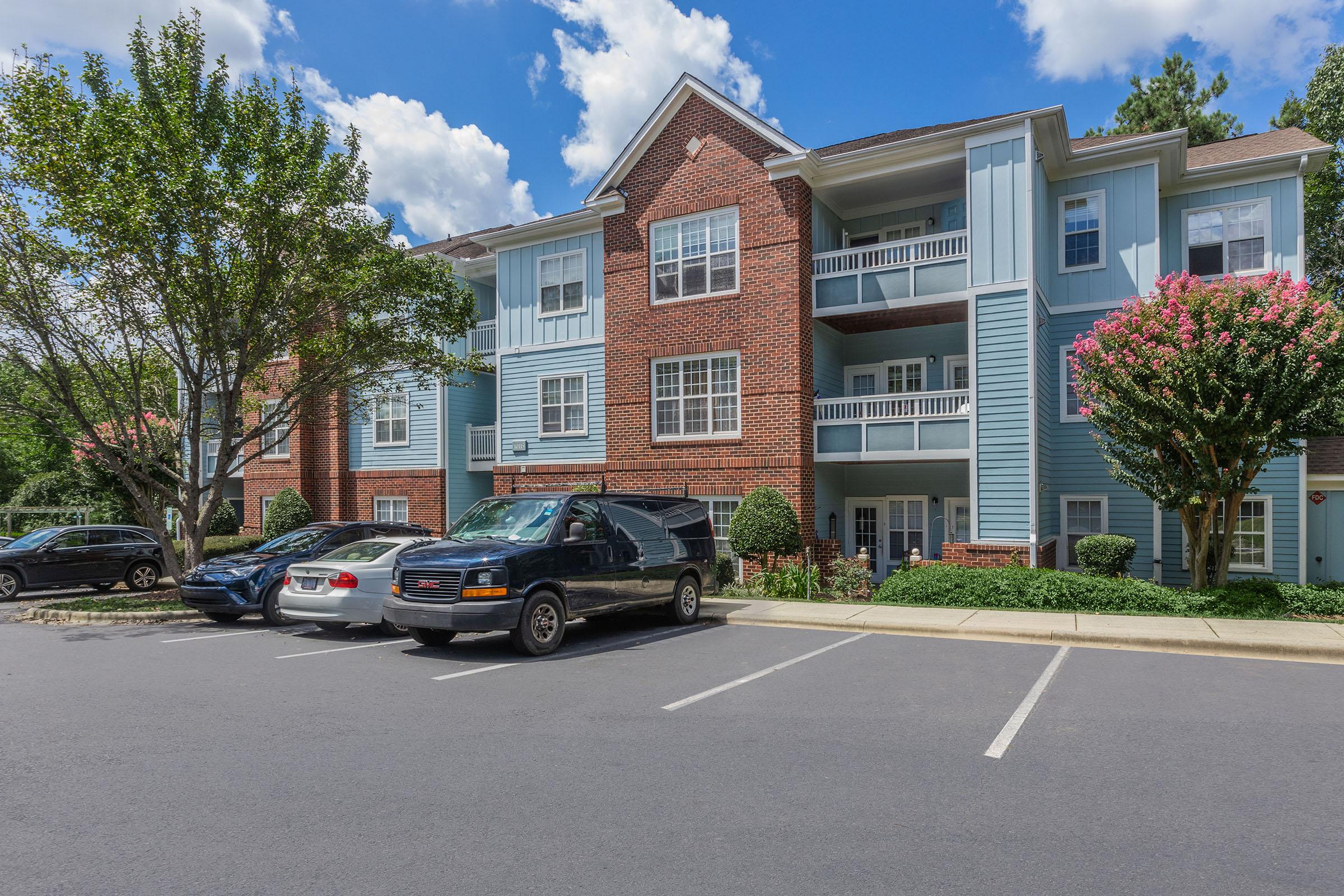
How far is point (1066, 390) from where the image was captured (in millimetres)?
17469

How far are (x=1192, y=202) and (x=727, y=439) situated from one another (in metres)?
11.1

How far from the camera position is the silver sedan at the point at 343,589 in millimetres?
11164

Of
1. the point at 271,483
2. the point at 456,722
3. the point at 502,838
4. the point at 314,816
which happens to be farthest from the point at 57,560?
the point at 502,838

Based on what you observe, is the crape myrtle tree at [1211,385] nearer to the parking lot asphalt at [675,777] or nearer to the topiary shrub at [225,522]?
the parking lot asphalt at [675,777]

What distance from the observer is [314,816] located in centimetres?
483

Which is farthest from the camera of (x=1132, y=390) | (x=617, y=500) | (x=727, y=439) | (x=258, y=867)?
(x=727, y=439)

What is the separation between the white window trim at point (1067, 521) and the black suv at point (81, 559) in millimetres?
18373

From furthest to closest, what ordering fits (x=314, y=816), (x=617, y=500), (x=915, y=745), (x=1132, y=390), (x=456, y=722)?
(x=1132, y=390)
(x=617, y=500)
(x=456, y=722)
(x=915, y=745)
(x=314, y=816)

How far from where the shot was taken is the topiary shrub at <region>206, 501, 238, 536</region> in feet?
91.1

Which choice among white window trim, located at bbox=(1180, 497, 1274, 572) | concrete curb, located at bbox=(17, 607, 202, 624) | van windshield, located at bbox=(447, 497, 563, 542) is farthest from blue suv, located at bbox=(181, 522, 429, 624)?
white window trim, located at bbox=(1180, 497, 1274, 572)

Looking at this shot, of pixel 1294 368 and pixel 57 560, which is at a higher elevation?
pixel 1294 368

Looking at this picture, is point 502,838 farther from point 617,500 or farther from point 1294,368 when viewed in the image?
point 1294,368

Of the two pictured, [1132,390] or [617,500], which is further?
[1132,390]

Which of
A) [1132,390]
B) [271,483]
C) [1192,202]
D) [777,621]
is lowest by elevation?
[777,621]
